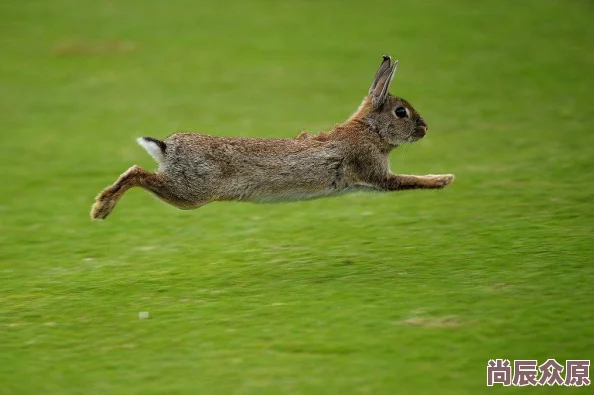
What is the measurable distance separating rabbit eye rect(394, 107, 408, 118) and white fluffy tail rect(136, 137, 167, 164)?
7.82ft

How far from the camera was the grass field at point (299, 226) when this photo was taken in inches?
258

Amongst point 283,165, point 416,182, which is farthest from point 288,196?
point 416,182

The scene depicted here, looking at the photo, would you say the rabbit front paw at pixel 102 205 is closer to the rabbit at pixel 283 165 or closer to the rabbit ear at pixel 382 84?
the rabbit at pixel 283 165

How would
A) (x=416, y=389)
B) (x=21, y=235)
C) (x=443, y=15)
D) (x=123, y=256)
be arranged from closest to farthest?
1. (x=416, y=389)
2. (x=123, y=256)
3. (x=21, y=235)
4. (x=443, y=15)

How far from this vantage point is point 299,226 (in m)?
10.8

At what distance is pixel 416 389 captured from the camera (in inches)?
233

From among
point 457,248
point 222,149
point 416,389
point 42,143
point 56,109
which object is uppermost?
point 56,109

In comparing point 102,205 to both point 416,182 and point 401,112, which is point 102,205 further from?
point 401,112

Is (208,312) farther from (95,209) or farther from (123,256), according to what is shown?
(123,256)

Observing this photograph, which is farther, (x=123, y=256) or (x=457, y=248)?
(x=123, y=256)

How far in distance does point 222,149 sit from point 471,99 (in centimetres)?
979

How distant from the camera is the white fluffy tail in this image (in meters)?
8.16

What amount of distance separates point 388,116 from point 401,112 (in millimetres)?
155

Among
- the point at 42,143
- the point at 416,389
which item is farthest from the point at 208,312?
the point at 42,143
